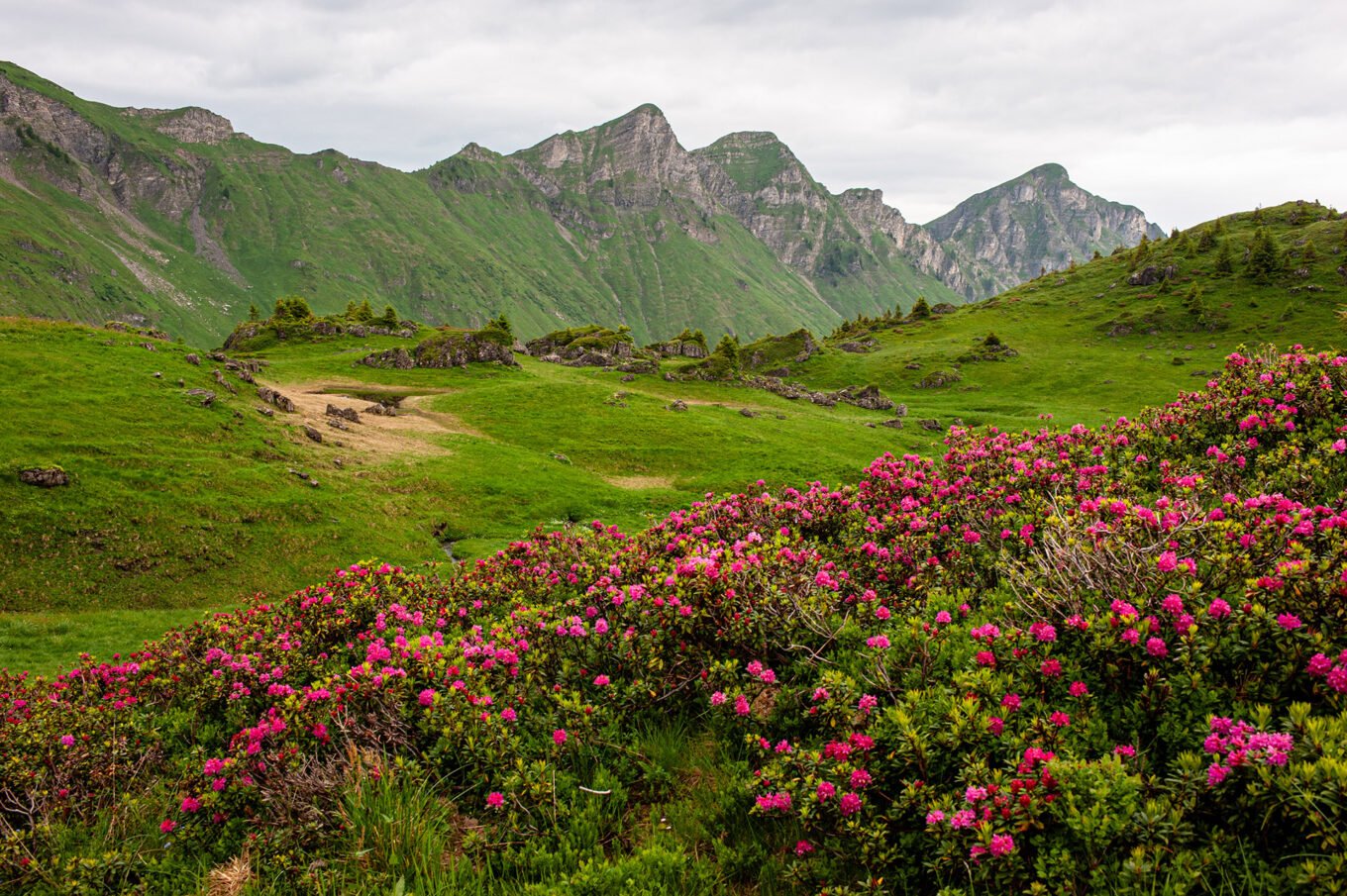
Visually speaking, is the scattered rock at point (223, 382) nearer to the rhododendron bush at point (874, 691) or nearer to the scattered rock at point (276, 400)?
the scattered rock at point (276, 400)

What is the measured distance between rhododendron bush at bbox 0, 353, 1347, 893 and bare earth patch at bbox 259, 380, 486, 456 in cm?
3169

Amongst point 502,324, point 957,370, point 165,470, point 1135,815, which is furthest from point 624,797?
point 957,370

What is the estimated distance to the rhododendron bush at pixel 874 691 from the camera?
402 cm

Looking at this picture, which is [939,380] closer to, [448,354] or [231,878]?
[448,354]

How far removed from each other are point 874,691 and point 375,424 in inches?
1857

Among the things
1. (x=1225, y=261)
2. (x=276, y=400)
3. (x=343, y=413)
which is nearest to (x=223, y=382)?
(x=276, y=400)

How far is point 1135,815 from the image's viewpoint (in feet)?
12.7

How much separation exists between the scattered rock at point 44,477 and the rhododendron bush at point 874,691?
69.3 ft

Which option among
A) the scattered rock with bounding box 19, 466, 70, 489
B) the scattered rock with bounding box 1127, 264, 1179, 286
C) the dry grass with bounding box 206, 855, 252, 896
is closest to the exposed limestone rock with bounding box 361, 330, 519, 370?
the scattered rock with bounding box 19, 466, 70, 489

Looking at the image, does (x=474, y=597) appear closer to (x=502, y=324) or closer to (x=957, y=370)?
(x=502, y=324)

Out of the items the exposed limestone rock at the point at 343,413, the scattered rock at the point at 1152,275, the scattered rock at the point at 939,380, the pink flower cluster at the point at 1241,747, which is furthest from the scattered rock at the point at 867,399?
the scattered rock at the point at 1152,275

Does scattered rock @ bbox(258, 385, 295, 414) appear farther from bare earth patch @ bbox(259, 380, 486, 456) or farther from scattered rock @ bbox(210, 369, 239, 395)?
scattered rock @ bbox(210, 369, 239, 395)

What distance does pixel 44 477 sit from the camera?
77.2 ft

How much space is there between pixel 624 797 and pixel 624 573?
3.56 m
